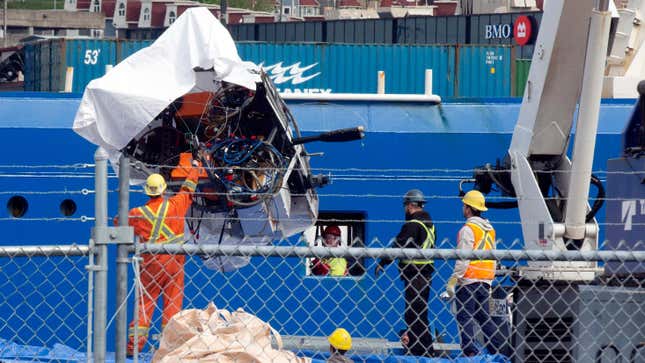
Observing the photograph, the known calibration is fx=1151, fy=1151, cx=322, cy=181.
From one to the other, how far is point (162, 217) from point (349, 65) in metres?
10.6

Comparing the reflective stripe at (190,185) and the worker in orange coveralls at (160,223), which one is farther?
the reflective stripe at (190,185)

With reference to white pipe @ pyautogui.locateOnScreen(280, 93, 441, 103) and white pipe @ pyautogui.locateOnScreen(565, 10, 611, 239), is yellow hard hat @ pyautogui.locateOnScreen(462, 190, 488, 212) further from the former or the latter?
white pipe @ pyautogui.locateOnScreen(280, 93, 441, 103)

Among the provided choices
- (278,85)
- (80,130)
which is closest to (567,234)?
(80,130)

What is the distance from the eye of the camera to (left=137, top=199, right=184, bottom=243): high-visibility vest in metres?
9.70

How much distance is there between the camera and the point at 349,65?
19.9 meters

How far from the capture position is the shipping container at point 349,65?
19312 mm

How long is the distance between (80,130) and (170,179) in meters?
0.94

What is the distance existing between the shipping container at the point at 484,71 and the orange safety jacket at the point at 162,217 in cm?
991

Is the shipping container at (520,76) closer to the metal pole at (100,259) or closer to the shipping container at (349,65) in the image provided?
the shipping container at (349,65)

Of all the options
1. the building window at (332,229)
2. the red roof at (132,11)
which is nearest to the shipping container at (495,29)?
the building window at (332,229)

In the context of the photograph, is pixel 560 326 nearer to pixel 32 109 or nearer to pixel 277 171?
pixel 277 171

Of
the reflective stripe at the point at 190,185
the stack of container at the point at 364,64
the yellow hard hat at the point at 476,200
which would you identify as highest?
the stack of container at the point at 364,64

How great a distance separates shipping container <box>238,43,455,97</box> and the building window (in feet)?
19.0

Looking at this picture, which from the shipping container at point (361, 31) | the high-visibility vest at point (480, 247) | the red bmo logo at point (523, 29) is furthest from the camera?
the shipping container at point (361, 31)
